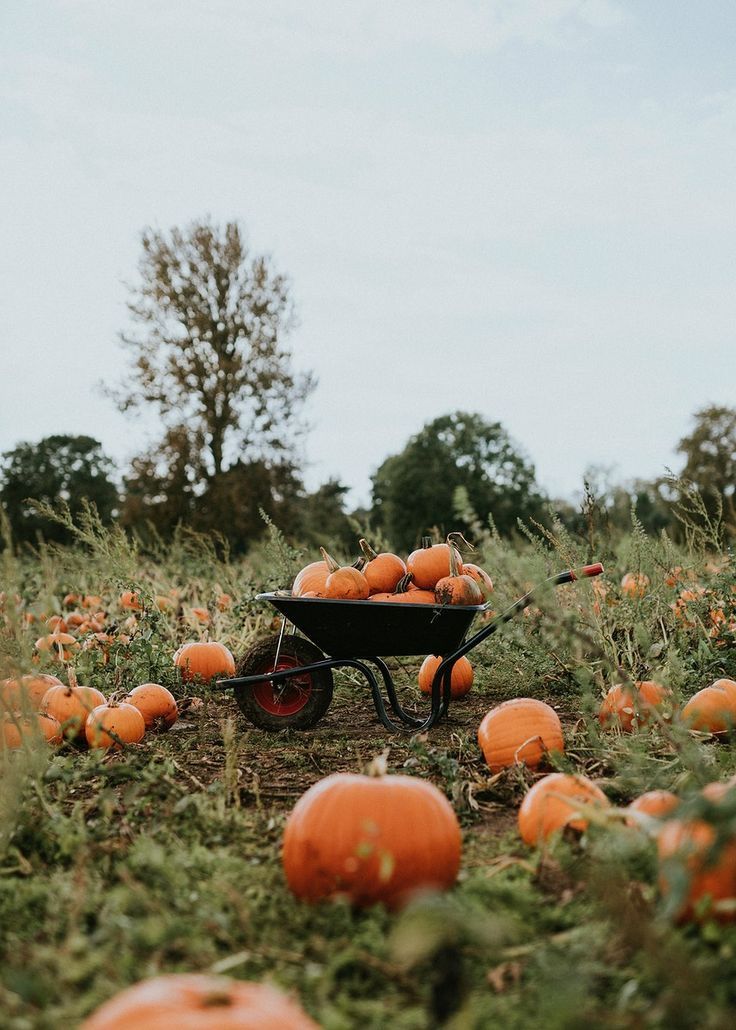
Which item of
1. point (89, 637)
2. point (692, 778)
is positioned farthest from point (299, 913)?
point (89, 637)

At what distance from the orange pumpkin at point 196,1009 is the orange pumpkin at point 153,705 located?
9.54 ft

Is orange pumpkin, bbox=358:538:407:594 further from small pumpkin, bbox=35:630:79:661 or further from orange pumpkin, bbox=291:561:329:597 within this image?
small pumpkin, bbox=35:630:79:661

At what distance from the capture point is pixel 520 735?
301 cm

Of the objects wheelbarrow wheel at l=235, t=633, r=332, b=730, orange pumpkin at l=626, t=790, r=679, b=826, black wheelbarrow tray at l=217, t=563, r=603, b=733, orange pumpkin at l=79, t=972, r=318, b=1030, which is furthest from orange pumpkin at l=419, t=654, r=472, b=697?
orange pumpkin at l=79, t=972, r=318, b=1030

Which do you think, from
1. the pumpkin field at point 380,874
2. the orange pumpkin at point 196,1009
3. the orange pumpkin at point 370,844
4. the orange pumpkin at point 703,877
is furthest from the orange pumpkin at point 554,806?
the orange pumpkin at point 196,1009

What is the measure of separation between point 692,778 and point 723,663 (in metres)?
2.29

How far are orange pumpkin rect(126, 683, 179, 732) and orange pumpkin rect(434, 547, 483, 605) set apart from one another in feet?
4.61

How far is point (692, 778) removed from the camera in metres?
2.18

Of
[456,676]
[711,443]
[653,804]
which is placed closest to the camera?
[653,804]

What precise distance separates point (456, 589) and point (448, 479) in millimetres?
30384

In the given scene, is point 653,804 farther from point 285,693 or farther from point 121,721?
point 285,693

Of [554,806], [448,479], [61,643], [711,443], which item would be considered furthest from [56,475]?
[554,806]

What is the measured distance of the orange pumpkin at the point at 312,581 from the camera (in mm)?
4055

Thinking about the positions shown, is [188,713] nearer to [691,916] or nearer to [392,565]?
[392,565]
